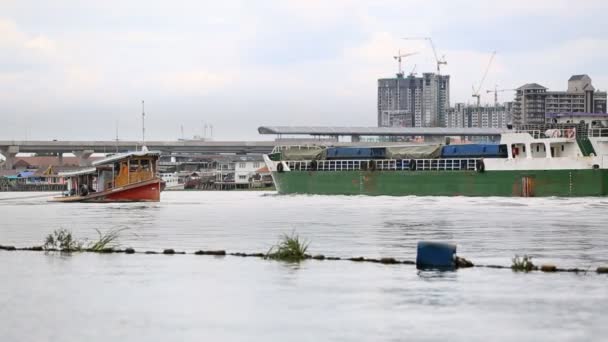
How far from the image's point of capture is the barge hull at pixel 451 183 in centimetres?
8912

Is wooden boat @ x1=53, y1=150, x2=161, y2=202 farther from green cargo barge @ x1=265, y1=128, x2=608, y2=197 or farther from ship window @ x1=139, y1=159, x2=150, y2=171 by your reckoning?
green cargo barge @ x1=265, y1=128, x2=608, y2=197

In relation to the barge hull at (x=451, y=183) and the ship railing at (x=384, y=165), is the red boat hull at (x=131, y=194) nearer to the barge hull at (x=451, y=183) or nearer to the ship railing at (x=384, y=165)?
the barge hull at (x=451, y=183)

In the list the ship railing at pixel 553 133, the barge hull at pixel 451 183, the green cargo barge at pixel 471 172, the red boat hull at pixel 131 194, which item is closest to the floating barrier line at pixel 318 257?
the red boat hull at pixel 131 194

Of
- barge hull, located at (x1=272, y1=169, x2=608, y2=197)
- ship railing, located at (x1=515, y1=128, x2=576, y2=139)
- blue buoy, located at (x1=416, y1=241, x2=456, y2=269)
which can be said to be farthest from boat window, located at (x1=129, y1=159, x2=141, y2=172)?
blue buoy, located at (x1=416, y1=241, x2=456, y2=269)

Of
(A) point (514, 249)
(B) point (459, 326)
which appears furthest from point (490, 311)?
(A) point (514, 249)

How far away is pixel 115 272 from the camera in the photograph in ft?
89.2

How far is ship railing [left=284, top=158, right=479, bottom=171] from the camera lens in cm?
9894

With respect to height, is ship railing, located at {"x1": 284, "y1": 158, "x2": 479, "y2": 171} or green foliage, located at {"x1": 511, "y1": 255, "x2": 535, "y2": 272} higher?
ship railing, located at {"x1": 284, "y1": 158, "x2": 479, "y2": 171}

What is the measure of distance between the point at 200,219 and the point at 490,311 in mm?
40800

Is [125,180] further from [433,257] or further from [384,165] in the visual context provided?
[433,257]

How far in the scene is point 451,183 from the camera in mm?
96625

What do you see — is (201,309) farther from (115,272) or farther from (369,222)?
(369,222)

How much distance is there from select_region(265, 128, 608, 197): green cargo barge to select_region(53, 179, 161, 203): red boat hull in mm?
23271

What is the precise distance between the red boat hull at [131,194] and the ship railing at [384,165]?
24872mm
